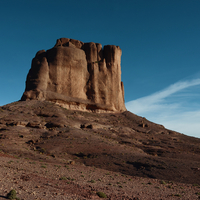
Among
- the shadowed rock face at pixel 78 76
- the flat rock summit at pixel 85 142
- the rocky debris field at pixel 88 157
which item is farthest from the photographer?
the shadowed rock face at pixel 78 76

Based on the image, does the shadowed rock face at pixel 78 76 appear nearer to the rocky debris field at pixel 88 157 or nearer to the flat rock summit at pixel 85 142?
the flat rock summit at pixel 85 142

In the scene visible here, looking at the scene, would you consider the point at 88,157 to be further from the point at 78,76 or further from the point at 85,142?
the point at 78,76

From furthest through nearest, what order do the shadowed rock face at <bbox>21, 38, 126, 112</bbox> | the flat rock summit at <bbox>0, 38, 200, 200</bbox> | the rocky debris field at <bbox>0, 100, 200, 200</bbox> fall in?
the shadowed rock face at <bbox>21, 38, 126, 112</bbox> < the flat rock summit at <bbox>0, 38, 200, 200</bbox> < the rocky debris field at <bbox>0, 100, 200, 200</bbox>

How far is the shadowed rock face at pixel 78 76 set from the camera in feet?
181

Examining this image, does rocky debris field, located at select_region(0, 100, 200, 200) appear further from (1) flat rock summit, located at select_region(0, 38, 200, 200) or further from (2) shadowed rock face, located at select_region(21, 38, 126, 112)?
(2) shadowed rock face, located at select_region(21, 38, 126, 112)

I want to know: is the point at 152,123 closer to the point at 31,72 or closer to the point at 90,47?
the point at 90,47

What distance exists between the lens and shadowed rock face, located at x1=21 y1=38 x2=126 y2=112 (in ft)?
181

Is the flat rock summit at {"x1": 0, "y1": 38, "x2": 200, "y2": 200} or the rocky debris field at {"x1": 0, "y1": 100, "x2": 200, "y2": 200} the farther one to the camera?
the flat rock summit at {"x1": 0, "y1": 38, "x2": 200, "y2": 200}

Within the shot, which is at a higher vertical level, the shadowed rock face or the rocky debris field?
the shadowed rock face

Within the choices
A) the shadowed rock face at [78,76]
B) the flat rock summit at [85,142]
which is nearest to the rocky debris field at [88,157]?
the flat rock summit at [85,142]

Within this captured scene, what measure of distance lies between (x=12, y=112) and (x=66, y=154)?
1901 centimetres

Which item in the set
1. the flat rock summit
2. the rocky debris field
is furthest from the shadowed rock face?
the rocky debris field

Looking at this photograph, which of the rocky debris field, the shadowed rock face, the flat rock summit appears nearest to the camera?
the rocky debris field

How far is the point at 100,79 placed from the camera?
63781 millimetres
